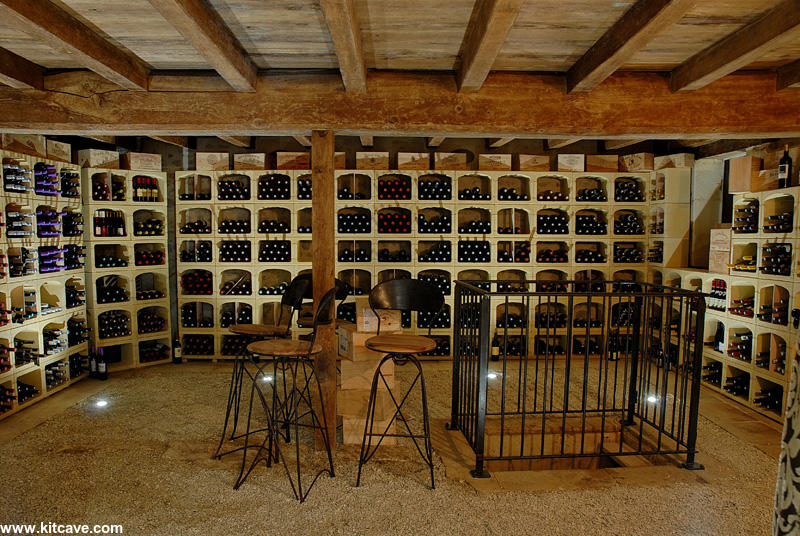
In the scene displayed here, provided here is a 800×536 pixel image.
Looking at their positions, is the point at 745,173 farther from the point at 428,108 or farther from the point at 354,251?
the point at 354,251

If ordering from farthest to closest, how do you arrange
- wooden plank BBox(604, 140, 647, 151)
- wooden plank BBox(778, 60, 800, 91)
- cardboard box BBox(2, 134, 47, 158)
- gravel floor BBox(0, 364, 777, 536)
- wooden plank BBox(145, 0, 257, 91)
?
1. wooden plank BBox(604, 140, 647, 151)
2. cardboard box BBox(2, 134, 47, 158)
3. wooden plank BBox(778, 60, 800, 91)
4. gravel floor BBox(0, 364, 777, 536)
5. wooden plank BBox(145, 0, 257, 91)

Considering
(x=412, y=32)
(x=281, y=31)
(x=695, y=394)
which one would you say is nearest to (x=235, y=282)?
(x=281, y=31)

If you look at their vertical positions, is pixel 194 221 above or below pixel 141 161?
below

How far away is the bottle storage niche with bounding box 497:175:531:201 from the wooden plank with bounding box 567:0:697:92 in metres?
2.72

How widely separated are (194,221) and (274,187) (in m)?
1.35

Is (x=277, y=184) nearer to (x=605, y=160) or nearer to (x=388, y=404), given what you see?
(x=388, y=404)

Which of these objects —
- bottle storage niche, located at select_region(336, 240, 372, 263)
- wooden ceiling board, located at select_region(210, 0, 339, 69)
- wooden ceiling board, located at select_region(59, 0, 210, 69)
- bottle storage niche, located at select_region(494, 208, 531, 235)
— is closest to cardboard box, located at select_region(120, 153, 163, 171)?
bottle storage niche, located at select_region(336, 240, 372, 263)

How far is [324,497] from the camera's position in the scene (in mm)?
2908

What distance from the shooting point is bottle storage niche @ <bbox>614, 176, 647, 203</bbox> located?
6250 mm

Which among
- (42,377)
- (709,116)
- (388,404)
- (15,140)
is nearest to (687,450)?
(388,404)

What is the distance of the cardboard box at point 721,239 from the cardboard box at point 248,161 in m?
5.17

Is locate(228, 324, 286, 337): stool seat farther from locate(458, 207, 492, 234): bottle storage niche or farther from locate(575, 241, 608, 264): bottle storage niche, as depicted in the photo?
locate(575, 241, 608, 264): bottle storage niche

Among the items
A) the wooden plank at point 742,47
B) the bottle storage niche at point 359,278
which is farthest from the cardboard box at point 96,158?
the wooden plank at point 742,47

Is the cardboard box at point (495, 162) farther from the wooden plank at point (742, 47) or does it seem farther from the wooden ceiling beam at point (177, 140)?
the wooden ceiling beam at point (177, 140)
